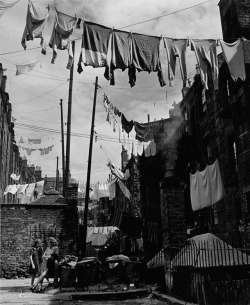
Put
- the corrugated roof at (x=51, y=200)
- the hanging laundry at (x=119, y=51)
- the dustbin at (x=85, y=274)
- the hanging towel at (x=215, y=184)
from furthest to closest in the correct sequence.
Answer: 1. the corrugated roof at (x=51, y=200)
2. the hanging towel at (x=215, y=184)
3. the dustbin at (x=85, y=274)
4. the hanging laundry at (x=119, y=51)

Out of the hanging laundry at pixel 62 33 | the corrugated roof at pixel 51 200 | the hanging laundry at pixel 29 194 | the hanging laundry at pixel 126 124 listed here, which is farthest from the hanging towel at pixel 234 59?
the hanging laundry at pixel 29 194

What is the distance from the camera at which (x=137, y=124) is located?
733 inches

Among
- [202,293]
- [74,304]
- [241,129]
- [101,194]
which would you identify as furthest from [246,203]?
[101,194]

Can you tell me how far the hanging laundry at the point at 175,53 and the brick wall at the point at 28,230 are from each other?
11.9m

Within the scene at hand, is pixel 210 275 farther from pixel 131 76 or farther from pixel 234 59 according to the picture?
pixel 234 59

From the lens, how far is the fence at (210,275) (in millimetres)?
6879

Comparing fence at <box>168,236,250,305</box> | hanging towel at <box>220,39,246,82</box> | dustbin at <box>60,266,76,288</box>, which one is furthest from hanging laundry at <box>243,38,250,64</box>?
dustbin at <box>60,266,76,288</box>

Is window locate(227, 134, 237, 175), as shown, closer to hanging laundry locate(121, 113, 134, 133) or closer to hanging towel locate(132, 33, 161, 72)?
hanging laundry locate(121, 113, 134, 133)

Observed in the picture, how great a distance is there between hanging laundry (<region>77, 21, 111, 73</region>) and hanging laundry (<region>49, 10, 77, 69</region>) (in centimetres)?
35

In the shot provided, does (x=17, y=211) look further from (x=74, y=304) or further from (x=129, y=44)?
(x=129, y=44)

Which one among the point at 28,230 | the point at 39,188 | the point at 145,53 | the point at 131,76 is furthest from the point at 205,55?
the point at 39,188

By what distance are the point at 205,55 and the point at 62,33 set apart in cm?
393

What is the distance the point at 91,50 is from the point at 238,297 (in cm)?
664

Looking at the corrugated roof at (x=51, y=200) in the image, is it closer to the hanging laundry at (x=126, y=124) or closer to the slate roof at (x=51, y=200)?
the slate roof at (x=51, y=200)
